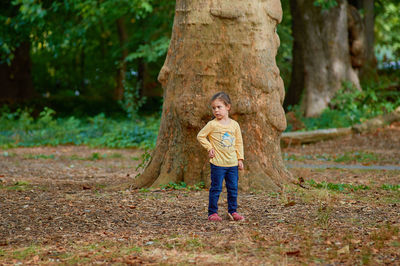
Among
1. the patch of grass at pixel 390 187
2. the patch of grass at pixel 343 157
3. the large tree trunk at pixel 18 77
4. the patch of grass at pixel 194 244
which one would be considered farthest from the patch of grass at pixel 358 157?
the large tree trunk at pixel 18 77

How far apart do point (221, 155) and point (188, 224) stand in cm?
75

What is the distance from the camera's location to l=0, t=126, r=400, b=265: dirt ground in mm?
4164

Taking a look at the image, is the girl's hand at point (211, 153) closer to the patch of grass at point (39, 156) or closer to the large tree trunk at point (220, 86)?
the large tree trunk at point (220, 86)

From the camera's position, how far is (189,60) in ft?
23.4

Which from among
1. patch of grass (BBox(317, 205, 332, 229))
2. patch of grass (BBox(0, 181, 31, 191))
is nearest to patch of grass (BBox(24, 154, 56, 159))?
patch of grass (BBox(0, 181, 31, 191))

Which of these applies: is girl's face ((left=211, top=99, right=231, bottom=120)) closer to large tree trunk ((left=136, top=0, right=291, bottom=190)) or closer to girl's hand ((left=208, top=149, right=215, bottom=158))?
girl's hand ((left=208, top=149, right=215, bottom=158))

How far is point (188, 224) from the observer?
17.4 feet

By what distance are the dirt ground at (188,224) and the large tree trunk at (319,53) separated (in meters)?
8.35

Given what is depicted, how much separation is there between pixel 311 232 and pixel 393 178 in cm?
431

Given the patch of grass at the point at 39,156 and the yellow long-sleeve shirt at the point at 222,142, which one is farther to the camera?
the patch of grass at the point at 39,156

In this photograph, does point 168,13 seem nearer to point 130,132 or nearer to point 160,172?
point 130,132

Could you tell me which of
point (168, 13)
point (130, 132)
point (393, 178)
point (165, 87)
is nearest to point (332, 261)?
point (165, 87)

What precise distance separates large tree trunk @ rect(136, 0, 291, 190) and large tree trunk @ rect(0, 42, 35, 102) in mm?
16458

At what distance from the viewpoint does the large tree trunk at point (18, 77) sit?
73.7 feet
